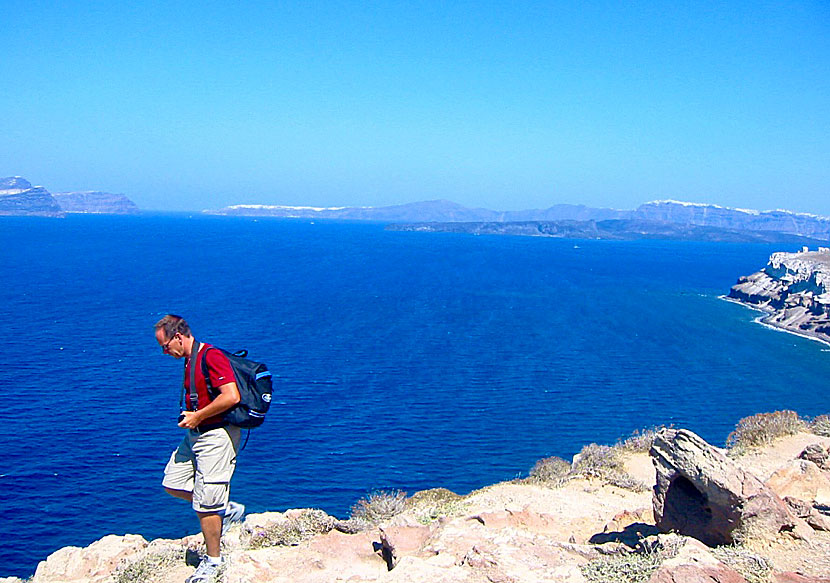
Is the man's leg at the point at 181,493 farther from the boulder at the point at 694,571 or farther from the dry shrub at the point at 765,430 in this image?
the dry shrub at the point at 765,430

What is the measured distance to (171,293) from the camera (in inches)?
2717

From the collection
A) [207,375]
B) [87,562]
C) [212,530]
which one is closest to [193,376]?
[207,375]

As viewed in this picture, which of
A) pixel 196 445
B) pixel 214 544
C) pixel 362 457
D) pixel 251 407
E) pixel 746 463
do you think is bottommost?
pixel 362 457

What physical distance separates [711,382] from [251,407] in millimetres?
47008

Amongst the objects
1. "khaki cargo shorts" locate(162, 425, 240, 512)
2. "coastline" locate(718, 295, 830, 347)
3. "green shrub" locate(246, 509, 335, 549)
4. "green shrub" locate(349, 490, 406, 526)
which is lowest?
"coastline" locate(718, 295, 830, 347)

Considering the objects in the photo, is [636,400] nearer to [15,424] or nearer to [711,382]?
[711,382]

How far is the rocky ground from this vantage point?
5906mm

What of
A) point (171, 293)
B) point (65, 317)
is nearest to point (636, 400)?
point (65, 317)

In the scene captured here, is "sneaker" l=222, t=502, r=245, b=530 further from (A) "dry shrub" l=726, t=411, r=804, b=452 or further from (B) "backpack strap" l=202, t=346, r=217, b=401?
(A) "dry shrub" l=726, t=411, r=804, b=452

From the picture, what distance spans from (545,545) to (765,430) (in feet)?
34.8

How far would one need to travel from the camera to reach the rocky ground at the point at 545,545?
5906 mm

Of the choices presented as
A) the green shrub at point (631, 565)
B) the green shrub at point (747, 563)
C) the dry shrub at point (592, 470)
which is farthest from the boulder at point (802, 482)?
the green shrub at point (631, 565)

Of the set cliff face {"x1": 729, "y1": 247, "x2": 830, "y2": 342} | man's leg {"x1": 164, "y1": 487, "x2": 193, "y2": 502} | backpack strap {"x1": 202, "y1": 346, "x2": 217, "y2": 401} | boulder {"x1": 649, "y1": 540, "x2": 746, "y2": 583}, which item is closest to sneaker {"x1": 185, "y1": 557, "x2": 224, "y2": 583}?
man's leg {"x1": 164, "y1": 487, "x2": 193, "y2": 502}

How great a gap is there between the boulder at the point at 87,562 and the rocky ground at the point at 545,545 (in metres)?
0.02
